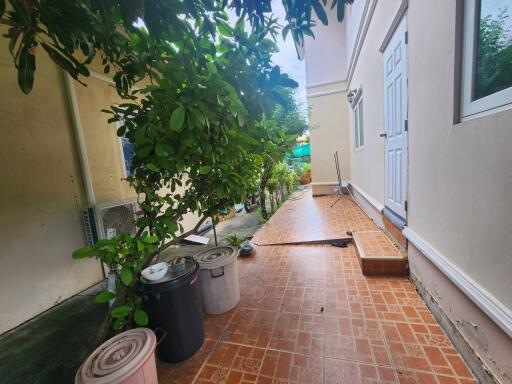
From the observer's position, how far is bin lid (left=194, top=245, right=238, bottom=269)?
2105 mm

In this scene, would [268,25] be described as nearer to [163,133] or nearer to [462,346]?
[163,133]

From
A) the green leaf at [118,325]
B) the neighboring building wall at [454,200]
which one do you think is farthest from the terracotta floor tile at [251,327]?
the neighboring building wall at [454,200]

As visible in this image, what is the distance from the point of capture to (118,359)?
4.20 feet

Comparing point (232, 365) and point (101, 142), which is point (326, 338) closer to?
point (232, 365)

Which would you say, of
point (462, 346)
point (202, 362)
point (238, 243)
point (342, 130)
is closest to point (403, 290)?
point (462, 346)

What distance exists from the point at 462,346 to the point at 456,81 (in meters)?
1.75

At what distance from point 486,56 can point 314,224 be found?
140 inches

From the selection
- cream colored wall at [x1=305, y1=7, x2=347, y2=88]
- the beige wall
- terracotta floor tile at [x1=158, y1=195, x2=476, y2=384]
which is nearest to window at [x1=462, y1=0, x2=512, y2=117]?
terracotta floor tile at [x1=158, y1=195, x2=476, y2=384]

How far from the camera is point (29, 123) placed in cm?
261

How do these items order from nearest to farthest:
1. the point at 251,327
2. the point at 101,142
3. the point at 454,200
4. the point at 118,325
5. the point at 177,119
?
the point at 177,119 → the point at 454,200 → the point at 118,325 → the point at 251,327 → the point at 101,142

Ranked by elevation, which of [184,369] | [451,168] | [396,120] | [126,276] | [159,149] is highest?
[396,120]

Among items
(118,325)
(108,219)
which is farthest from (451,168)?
(108,219)

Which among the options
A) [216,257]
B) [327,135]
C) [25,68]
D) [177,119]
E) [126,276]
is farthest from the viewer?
[327,135]

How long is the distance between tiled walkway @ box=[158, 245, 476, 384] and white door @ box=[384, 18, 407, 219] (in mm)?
1096
